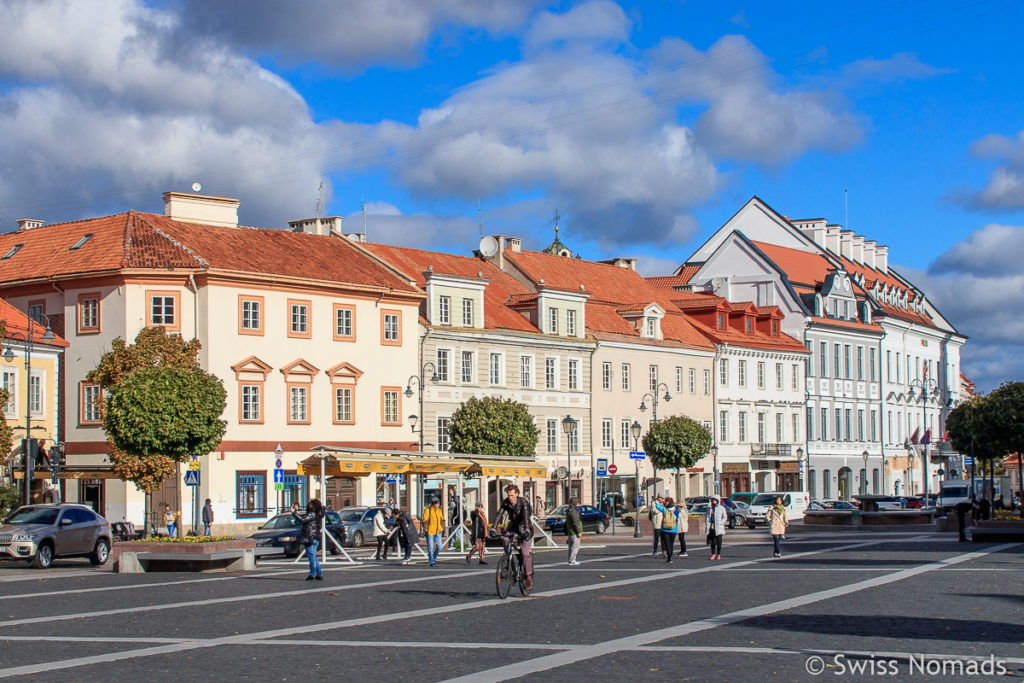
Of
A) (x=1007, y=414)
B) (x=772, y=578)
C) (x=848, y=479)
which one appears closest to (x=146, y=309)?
(x=772, y=578)

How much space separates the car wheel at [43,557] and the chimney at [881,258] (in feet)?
266

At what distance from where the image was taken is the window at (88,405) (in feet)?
174

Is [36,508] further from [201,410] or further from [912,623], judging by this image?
[912,623]

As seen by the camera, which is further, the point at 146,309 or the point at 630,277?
the point at 630,277

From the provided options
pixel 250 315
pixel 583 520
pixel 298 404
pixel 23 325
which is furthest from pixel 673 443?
pixel 23 325

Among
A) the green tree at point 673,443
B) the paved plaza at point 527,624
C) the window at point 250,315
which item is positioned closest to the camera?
the paved plaza at point 527,624

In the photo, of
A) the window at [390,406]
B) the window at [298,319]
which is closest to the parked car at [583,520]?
the window at [390,406]

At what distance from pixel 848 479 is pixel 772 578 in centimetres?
6423

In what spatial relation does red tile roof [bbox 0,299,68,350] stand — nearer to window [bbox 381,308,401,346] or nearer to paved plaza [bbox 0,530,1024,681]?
window [bbox 381,308,401,346]

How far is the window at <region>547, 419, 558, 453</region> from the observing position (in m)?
65.7

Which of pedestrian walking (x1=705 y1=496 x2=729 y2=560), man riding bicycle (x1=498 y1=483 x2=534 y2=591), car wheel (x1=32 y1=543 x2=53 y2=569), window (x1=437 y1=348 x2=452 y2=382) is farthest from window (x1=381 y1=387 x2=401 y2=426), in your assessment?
man riding bicycle (x1=498 y1=483 x2=534 y2=591)

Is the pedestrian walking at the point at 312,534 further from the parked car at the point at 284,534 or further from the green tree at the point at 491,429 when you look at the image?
the green tree at the point at 491,429

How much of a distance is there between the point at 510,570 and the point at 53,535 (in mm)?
15483

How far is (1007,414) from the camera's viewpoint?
199 ft
